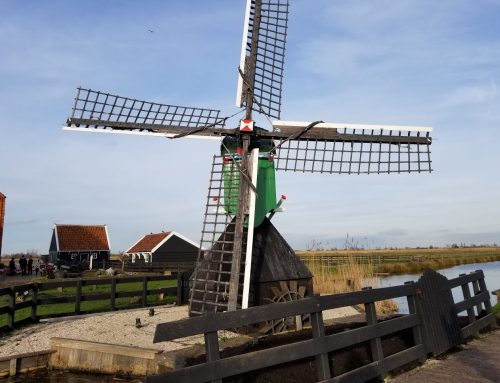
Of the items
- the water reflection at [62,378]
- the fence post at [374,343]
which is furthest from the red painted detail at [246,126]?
the fence post at [374,343]

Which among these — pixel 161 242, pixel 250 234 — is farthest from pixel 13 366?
pixel 161 242

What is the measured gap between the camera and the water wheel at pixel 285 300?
9.55 metres

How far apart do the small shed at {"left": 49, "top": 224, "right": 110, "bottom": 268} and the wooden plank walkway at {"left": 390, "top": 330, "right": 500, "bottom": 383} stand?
3808 centimetres

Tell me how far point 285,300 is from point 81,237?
37059 millimetres

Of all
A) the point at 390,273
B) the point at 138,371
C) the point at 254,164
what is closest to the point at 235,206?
the point at 254,164

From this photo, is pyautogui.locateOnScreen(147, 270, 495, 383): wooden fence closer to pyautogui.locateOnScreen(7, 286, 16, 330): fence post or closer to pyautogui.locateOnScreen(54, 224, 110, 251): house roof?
pyautogui.locateOnScreen(7, 286, 16, 330): fence post

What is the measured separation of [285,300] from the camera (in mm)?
9859

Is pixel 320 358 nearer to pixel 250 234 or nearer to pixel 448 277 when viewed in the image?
pixel 250 234

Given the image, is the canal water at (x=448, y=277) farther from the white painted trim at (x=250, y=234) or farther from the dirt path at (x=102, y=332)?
the white painted trim at (x=250, y=234)

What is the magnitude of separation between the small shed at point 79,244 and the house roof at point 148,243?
8.99ft

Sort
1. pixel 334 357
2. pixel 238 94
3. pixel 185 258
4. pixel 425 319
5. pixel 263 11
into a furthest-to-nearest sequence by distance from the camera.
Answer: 1. pixel 185 258
2. pixel 263 11
3. pixel 238 94
4. pixel 425 319
5. pixel 334 357

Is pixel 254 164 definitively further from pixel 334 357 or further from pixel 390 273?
pixel 390 273

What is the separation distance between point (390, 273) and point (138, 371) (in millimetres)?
31339

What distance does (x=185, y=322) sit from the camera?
134 inches
